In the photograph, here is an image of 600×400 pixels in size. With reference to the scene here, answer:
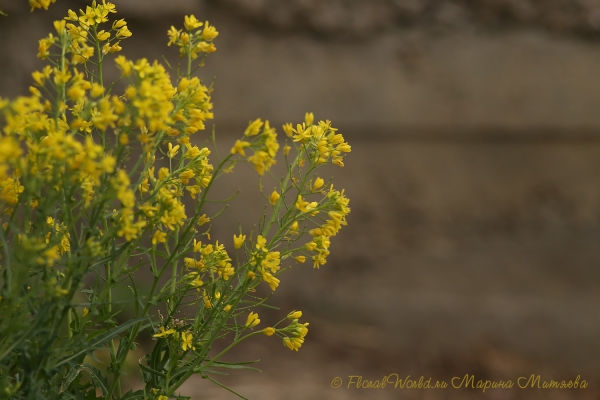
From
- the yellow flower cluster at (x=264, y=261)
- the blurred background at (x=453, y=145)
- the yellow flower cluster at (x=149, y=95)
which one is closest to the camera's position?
the yellow flower cluster at (x=149, y=95)

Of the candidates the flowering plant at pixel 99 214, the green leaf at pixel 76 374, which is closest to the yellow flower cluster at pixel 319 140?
the flowering plant at pixel 99 214

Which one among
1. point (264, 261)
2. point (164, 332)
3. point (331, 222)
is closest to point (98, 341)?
point (164, 332)

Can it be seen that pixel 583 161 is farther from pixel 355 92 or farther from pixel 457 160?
pixel 355 92

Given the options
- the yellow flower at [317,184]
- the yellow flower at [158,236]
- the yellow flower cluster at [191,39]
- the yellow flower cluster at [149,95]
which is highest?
the yellow flower cluster at [191,39]

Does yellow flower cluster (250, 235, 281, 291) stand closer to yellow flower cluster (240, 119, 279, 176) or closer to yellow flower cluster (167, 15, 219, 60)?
yellow flower cluster (240, 119, 279, 176)

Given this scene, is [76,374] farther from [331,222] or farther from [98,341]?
[331,222]

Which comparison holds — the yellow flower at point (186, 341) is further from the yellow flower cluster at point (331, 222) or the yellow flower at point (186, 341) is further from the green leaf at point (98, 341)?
the yellow flower cluster at point (331, 222)

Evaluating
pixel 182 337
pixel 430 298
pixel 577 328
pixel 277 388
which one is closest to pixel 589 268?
pixel 577 328

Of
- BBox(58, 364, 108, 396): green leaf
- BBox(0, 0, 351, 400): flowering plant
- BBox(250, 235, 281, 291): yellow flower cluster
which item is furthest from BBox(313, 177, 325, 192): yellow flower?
BBox(58, 364, 108, 396): green leaf

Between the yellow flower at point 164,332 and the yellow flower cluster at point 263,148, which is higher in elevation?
the yellow flower cluster at point 263,148
